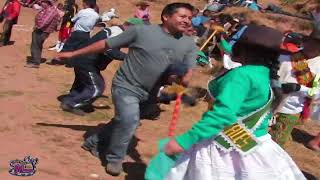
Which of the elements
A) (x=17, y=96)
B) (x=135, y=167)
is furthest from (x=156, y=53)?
(x=17, y=96)

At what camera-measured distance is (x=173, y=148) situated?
322 centimetres

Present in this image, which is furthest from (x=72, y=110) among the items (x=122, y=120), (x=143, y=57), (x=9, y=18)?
(x=9, y=18)

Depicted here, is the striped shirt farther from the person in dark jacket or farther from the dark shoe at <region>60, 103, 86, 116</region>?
the dark shoe at <region>60, 103, 86, 116</region>

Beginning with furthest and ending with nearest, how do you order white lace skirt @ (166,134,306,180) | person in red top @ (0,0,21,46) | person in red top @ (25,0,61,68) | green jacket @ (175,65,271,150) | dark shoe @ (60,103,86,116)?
1. person in red top @ (0,0,21,46)
2. person in red top @ (25,0,61,68)
3. dark shoe @ (60,103,86,116)
4. white lace skirt @ (166,134,306,180)
5. green jacket @ (175,65,271,150)

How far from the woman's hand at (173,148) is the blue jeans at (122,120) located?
1.81 metres

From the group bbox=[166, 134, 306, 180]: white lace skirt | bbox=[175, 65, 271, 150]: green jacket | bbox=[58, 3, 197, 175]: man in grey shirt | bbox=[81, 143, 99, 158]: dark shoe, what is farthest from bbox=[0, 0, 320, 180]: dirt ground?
bbox=[175, 65, 271, 150]: green jacket

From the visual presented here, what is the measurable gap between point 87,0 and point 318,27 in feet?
18.1

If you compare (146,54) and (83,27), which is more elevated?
(146,54)

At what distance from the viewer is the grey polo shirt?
195 inches

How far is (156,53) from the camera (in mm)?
4984

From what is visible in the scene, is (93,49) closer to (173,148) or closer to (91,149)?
(91,149)

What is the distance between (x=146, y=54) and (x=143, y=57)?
4cm

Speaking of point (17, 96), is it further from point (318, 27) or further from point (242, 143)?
point (242, 143)

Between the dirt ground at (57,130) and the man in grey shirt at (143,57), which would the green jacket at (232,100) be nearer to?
the man in grey shirt at (143,57)
